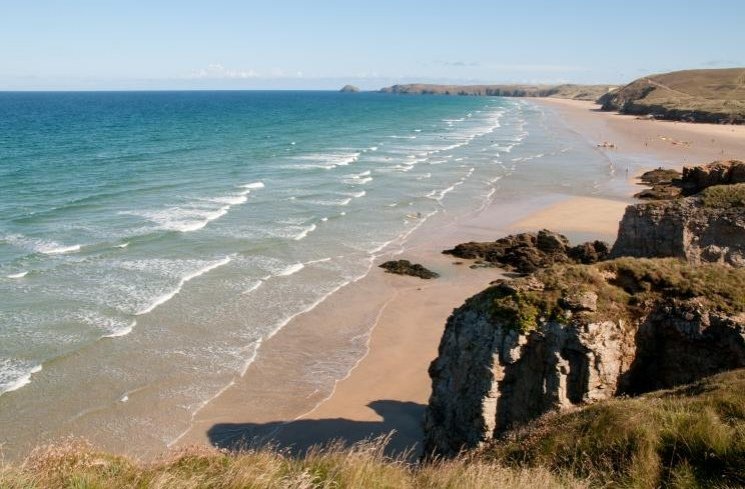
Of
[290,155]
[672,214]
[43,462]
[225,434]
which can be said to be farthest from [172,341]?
[290,155]

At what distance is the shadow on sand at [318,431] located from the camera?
48.5 feet

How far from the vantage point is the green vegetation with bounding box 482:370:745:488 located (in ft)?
24.6

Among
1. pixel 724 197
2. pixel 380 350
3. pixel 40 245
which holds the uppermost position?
pixel 724 197

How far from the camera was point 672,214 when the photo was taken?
18203mm

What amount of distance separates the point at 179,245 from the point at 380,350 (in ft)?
47.5

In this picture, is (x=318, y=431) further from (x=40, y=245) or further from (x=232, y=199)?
(x=232, y=199)

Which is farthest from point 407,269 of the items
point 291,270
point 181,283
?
point 181,283

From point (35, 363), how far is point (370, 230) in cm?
1966

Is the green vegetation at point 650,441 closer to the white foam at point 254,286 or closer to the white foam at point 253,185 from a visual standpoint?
the white foam at point 254,286

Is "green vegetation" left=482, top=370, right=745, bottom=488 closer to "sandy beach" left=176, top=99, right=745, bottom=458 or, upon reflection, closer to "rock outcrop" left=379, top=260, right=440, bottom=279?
"sandy beach" left=176, top=99, right=745, bottom=458

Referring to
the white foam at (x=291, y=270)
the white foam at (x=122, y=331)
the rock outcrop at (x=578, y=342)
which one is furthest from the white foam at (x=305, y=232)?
the rock outcrop at (x=578, y=342)

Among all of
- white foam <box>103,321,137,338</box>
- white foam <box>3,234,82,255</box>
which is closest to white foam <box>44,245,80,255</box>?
white foam <box>3,234,82,255</box>

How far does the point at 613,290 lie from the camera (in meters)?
12.0

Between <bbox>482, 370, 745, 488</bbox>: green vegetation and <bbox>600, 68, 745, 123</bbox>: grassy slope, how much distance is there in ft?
347
